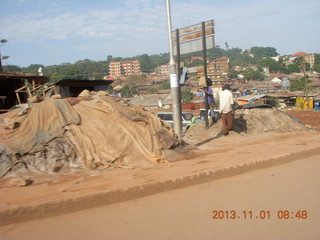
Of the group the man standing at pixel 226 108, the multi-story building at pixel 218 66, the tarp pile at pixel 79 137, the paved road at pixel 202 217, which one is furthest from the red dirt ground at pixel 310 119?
the paved road at pixel 202 217

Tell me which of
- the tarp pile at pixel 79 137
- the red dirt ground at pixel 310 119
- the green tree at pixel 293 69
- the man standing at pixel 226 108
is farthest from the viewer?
the green tree at pixel 293 69

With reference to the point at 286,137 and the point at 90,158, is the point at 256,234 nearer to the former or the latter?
the point at 90,158

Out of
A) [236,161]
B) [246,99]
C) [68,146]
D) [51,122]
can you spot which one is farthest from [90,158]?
[246,99]

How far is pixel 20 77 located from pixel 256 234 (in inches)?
657

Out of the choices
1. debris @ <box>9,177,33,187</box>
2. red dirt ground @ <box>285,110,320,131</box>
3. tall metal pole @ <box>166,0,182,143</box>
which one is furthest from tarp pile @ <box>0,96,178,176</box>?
red dirt ground @ <box>285,110,320,131</box>

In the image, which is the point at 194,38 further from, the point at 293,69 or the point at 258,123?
the point at 293,69

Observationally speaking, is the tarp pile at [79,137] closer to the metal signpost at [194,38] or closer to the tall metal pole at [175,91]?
the tall metal pole at [175,91]

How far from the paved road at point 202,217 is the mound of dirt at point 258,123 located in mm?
5633

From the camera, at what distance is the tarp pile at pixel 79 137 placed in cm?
603

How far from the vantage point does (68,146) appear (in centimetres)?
648

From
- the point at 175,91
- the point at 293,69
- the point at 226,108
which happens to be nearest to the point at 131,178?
the point at 175,91

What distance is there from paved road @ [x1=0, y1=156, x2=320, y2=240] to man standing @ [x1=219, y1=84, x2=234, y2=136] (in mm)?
4766

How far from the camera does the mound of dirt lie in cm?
1130

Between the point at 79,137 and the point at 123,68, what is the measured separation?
13165 cm
